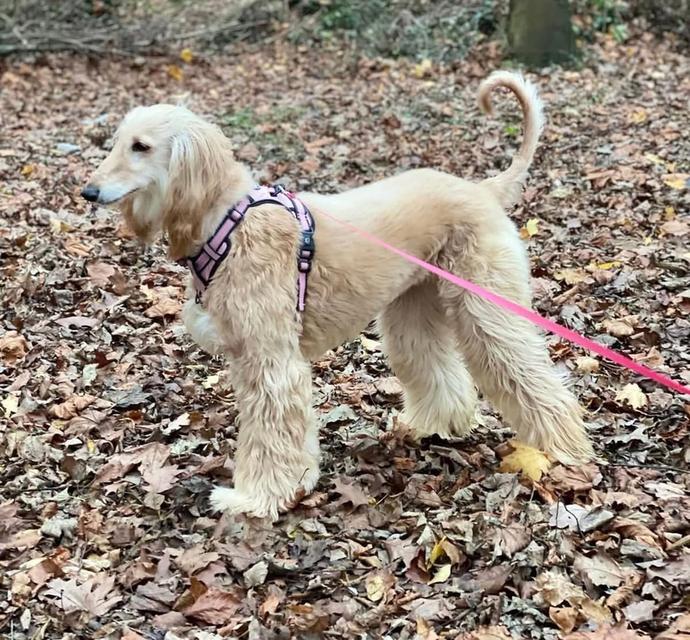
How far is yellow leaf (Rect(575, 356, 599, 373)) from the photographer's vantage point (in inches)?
208

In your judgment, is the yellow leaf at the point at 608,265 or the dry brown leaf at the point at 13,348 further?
the yellow leaf at the point at 608,265

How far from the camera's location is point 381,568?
3680mm

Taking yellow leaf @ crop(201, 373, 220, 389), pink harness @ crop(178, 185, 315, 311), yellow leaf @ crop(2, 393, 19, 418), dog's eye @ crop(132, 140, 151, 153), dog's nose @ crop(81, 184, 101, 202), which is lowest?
yellow leaf @ crop(201, 373, 220, 389)

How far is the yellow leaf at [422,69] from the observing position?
43.0ft

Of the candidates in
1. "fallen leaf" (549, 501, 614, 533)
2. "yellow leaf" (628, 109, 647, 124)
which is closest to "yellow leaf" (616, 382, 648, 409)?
"fallen leaf" (549, 501, 614, 533)

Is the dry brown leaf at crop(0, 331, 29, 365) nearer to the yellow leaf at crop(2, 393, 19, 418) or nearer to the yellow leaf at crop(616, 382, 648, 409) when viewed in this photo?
the yellow leaf at crop(2, 393, 19, 418)

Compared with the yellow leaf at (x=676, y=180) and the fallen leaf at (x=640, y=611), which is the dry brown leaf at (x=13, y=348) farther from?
the yellow leaf at (x=676, y=180)

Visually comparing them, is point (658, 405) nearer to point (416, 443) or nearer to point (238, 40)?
point (416, 443)

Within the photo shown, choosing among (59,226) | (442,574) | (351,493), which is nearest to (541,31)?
(59,226)

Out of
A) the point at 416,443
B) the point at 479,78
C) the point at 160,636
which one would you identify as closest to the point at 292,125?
the point at 479,78

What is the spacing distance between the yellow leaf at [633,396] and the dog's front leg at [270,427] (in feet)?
6.43

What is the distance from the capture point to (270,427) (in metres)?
4.03

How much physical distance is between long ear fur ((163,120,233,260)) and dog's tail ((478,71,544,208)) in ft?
4.80

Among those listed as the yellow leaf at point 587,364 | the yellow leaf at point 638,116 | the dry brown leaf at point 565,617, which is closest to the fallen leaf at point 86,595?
the dry brown leaf at point 565,617
